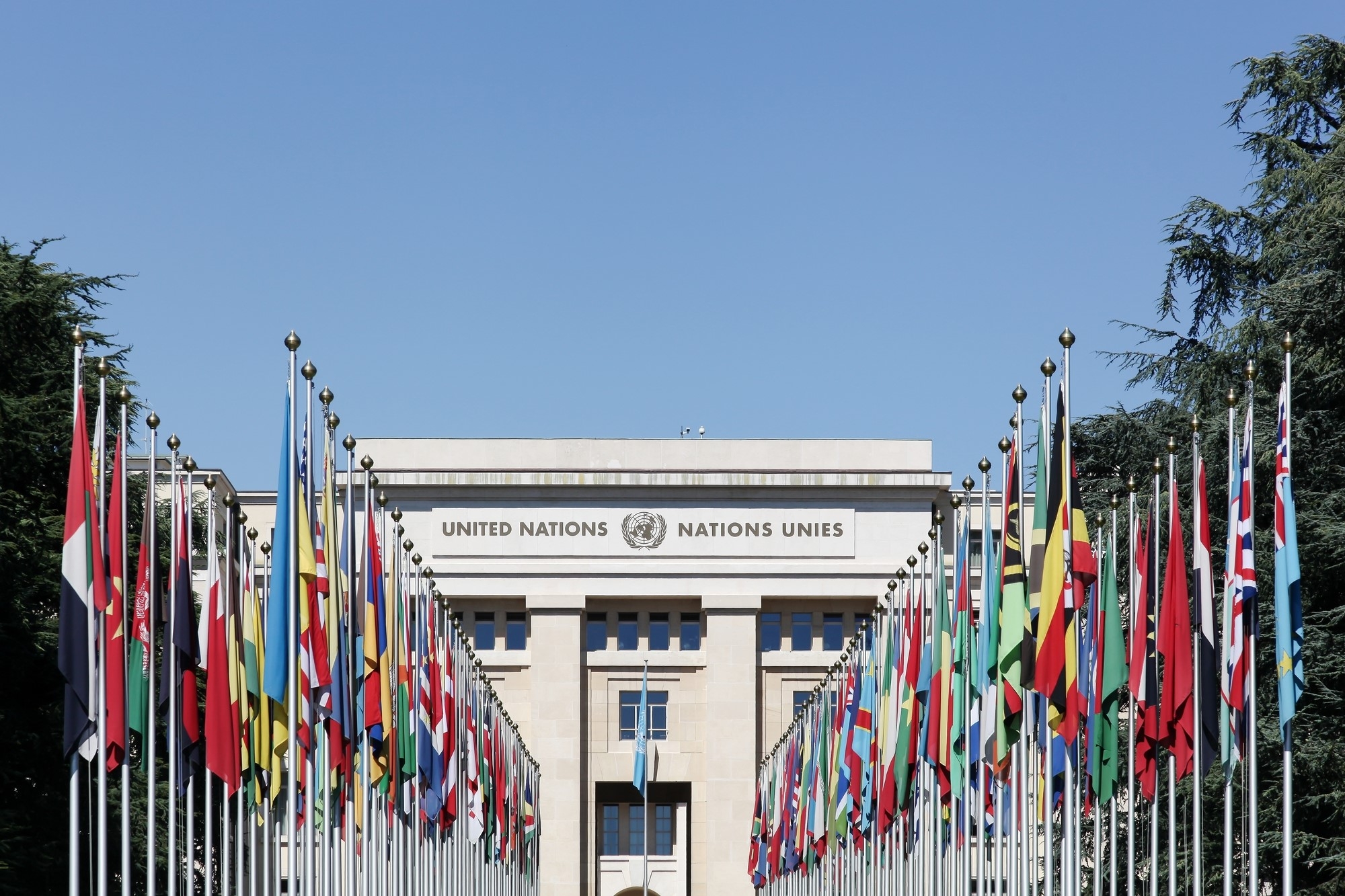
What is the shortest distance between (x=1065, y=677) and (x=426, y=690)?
587 inches

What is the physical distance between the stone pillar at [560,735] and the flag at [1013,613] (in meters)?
48.1

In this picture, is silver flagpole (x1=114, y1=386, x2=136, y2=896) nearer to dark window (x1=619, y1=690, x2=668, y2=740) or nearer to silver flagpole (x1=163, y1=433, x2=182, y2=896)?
silver flagpole (x1=163, y1=433, x2=182, y2=896)

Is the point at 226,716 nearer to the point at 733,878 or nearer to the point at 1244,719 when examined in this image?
the point at 1244,719

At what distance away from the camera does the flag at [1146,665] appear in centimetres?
2447

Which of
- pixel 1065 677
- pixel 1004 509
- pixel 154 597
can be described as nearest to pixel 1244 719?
pixel 1065 677

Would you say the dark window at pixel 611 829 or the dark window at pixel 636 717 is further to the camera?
the dark window at pixel 611 829

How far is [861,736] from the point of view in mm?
35875

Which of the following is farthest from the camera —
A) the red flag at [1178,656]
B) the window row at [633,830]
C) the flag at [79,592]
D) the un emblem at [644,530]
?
the window row at [633,830]

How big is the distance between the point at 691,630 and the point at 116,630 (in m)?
55.0

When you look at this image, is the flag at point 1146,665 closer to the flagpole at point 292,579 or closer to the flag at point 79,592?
the flagpole at point 292,579

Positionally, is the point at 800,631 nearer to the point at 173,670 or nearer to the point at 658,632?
the point at 658,632

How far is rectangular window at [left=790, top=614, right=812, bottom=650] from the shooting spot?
250 ft

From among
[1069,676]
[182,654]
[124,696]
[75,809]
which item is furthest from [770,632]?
[75,809]

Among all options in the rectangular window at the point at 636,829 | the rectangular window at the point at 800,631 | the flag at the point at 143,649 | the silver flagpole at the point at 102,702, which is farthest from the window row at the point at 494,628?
the silver flagpole at the point at 102,702
